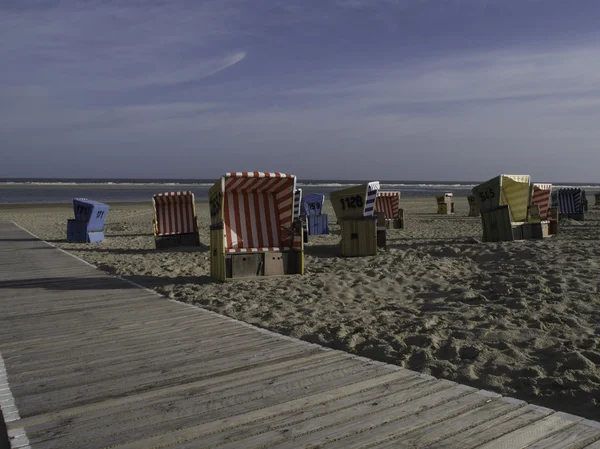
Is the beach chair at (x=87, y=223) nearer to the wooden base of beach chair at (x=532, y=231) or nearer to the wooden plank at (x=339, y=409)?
the wooden base of beach chair at (x=532, y=231)

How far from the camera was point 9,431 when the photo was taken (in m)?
3.12

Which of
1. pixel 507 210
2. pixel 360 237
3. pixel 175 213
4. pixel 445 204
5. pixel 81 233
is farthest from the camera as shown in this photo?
pixel 445 204

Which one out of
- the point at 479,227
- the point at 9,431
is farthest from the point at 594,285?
the point at 479,227

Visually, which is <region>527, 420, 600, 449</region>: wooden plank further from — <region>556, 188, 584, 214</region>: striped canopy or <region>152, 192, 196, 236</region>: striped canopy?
<region>556, 188, 584, 214</region>: striped canopy

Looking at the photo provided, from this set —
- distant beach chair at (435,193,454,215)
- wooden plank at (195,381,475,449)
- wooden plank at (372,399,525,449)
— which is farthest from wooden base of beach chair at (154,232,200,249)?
distant beach chair at (435,193,454,215)

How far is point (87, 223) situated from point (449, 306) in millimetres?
12263

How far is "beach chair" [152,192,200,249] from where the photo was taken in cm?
1425

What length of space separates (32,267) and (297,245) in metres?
5.35

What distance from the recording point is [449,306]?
6.54m

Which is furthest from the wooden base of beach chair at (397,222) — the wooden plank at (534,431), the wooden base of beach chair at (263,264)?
the wooden plank at (534,431)

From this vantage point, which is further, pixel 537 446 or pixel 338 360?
pixel 338 360

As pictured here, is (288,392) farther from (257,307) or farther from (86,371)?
(257,307)

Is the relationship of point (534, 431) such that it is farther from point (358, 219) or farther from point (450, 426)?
point (358, 219)

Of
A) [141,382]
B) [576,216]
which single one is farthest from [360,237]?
[576,216]
